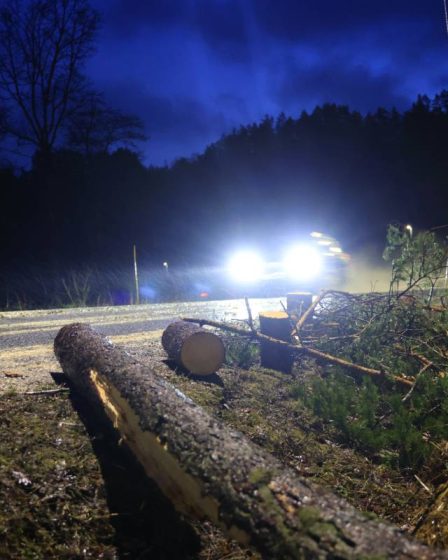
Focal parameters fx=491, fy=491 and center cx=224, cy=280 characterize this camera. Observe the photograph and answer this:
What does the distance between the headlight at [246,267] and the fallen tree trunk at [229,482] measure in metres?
10.9

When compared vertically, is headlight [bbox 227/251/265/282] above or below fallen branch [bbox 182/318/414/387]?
above

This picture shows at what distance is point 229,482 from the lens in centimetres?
254

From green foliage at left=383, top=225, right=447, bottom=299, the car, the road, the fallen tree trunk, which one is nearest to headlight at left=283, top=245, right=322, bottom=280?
the car

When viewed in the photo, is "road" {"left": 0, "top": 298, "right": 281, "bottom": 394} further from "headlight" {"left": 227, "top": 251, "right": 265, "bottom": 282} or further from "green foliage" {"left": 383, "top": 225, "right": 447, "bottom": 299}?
"green foliage" {"left": 383, "top": 225, "right": 447, "bottom": 299}

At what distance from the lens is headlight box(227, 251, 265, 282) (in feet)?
48.8

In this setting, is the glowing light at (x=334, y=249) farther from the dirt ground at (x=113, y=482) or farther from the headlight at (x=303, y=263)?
the dirt ground at (x=113, y=482)

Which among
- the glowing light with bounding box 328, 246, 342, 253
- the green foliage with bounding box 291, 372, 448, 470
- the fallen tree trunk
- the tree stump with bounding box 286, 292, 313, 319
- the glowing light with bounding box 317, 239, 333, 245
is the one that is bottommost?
the green foliage with bounding box 291, 372, 448, 470

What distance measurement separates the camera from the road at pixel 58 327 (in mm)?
5117

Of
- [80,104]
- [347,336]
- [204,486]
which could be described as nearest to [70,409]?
[204,486]

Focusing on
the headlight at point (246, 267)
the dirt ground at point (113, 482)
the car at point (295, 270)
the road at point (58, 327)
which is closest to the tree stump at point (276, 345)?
A: the road at point (58, 327)

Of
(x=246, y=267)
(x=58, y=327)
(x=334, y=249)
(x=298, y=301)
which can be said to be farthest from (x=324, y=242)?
(x=58, y=327)

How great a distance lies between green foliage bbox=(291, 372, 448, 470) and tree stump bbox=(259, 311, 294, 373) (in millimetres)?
759

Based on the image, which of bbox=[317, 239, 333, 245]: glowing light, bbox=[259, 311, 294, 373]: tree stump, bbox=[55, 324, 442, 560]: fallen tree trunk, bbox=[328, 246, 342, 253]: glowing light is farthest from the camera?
bbox=[317, 239, 333, 245]: glowing light

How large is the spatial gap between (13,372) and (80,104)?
1742 centimetres
